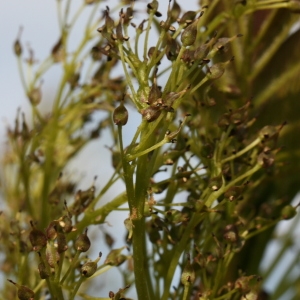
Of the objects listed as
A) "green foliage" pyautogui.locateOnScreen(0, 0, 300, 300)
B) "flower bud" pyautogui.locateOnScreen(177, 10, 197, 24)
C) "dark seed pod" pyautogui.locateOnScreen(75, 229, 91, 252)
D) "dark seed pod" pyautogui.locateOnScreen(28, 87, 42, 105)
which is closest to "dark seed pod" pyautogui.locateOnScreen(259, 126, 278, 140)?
"green foliage" pyautogui.locateOnScreen(0, 0, 300, 300)

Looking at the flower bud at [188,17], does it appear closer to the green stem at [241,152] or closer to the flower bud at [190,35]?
the flower bud at [190,35]

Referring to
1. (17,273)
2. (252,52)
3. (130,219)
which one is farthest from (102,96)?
(130,219)

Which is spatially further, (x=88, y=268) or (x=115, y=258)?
(x=115, y=258)

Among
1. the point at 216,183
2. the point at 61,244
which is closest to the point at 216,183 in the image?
the point at 216,183

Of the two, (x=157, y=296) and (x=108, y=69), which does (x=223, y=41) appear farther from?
(x=108, y=69)

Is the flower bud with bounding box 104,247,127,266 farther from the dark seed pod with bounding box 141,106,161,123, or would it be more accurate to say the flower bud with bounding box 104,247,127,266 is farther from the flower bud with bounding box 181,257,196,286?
the dark seed pod with bounding box 141,106,161,123

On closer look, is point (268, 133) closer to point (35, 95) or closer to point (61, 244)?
point (61, 244)

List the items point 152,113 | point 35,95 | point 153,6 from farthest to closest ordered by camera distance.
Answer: point 35,95, point 153,6, point 152,113

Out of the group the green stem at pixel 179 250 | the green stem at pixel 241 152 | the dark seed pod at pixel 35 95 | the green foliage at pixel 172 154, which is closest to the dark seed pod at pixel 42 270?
the green foliage at pixel 172 154

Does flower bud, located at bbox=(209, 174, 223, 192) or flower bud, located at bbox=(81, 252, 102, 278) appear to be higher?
flower bud, located at bbox=(209, 174, 223, 192)
